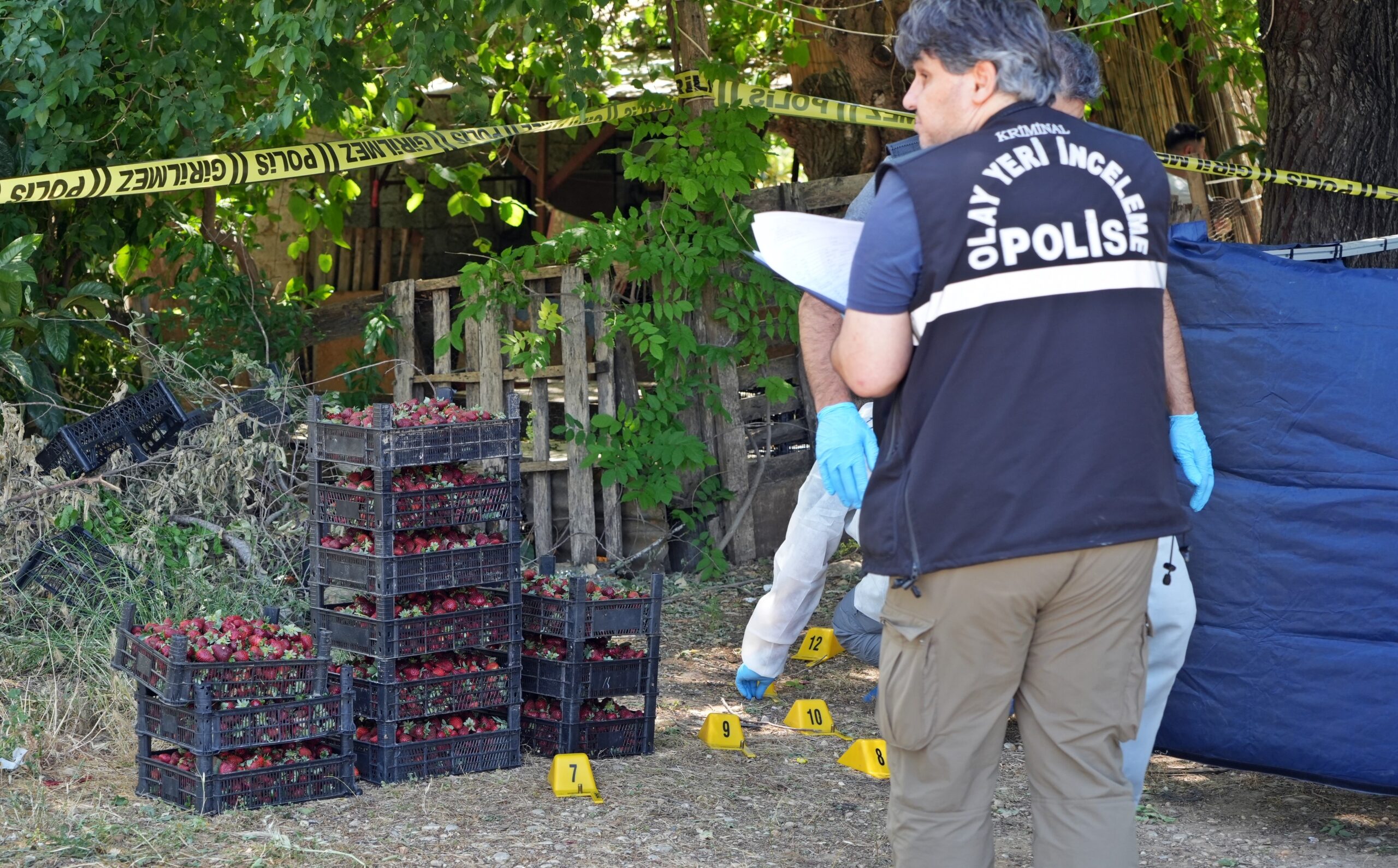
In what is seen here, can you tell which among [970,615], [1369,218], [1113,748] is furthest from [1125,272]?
[1369,218]

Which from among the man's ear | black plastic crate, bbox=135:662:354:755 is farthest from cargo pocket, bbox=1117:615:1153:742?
black plastic crate, bbox=135:662:354:755

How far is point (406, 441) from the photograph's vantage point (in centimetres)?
388


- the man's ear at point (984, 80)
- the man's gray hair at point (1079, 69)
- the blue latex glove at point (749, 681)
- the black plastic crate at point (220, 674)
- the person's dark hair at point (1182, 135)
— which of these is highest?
the person's dark hair at point (1182, 135)

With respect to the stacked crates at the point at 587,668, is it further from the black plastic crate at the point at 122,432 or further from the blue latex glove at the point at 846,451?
the black plastic crate at the point at 122,432

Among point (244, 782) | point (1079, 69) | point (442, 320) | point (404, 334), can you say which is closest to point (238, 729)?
point (244, 782)

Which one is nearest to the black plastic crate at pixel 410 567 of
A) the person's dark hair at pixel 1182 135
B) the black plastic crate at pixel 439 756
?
the black plastic crate at pixel 439 756

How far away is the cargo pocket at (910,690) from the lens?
2.46 meters

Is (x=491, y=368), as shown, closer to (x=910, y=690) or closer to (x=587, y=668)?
(x=587, y=668)

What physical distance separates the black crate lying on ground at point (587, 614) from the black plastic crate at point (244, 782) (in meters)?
0.67

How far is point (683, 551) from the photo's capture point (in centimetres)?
695

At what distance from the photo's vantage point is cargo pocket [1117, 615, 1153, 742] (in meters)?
2.54

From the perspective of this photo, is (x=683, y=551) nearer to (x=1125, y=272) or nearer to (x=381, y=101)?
(x=381, y=101)

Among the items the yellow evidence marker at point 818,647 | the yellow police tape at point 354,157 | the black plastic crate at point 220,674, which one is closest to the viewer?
the black plastic crate at point 220,674

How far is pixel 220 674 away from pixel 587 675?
1.07m
